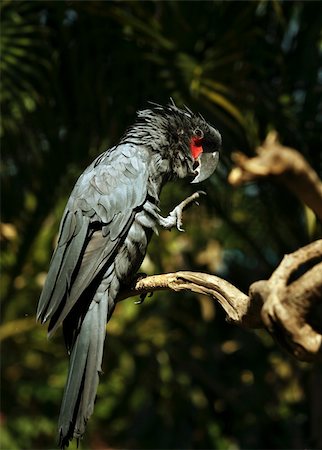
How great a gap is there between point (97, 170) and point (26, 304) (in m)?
2.62

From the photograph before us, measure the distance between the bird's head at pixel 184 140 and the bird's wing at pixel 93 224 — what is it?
127 mm

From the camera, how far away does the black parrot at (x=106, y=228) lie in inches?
100

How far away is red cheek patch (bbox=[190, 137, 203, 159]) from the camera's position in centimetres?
304

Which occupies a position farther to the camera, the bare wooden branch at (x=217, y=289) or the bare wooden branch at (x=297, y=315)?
the bare wooden branch at (x=217, y=289)

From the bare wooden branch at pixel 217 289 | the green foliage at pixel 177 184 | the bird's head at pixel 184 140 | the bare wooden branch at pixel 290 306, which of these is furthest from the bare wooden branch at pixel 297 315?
the green foliage at pixel 177 184

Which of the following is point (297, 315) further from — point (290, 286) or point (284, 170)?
point (284, 170)

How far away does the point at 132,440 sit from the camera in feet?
17.4

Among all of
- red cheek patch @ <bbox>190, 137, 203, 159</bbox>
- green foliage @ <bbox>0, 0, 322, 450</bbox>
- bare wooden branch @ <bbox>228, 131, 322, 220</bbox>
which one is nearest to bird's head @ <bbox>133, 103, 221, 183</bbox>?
red cheek patch @ <bbox>190, 137, 203, 159</bbox>

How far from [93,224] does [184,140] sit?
496 millimetres

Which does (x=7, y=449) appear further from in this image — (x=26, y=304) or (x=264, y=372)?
(x=264, y=372)

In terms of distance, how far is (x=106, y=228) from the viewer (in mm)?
2791

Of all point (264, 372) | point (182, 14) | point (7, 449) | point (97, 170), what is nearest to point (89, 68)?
point (182, 14)

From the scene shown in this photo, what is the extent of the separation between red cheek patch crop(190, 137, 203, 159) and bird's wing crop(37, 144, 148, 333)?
22 centimetres

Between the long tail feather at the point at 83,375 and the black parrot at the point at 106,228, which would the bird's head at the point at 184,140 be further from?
the long tail feather at the point at 83,375
